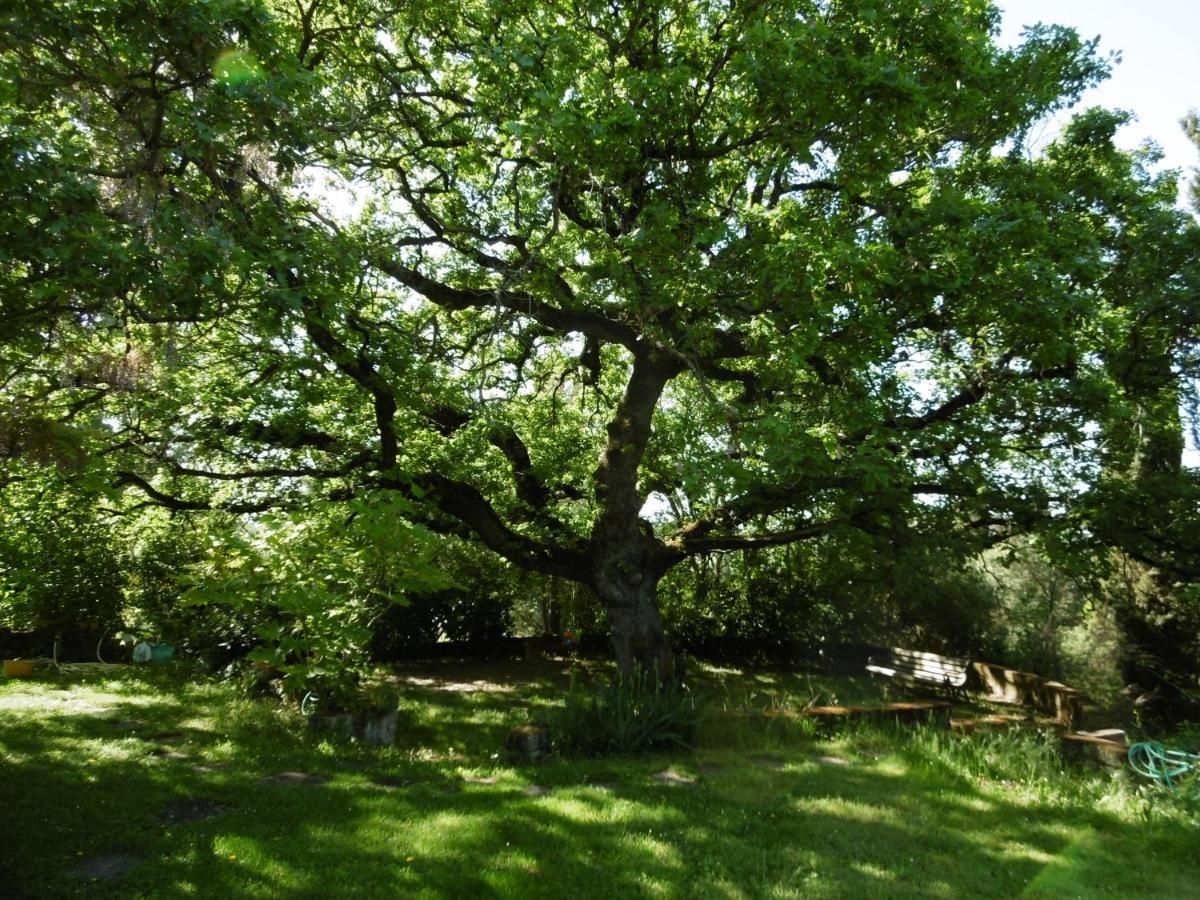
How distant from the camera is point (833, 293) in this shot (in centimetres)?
674

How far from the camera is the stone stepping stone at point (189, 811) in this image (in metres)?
4.75

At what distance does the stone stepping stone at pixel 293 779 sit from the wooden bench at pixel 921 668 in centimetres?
1120

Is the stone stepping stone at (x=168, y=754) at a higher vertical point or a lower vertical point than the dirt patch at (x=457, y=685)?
lower

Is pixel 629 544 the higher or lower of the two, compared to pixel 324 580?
higher

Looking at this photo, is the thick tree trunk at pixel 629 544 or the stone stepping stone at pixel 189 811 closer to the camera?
the stone stepping stone at pixel 189 811

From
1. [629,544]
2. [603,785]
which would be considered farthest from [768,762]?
[629,544]

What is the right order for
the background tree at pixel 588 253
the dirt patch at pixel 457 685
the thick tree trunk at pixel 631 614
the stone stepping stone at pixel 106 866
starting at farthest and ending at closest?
the dirt patch at pixel 457 685 → the thick tree trunk at pixel 631 614 → the background tree at pixel 588 253 → the stone stepping stone at pixel 106 866

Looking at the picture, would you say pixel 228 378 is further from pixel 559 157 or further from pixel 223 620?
pixel 559 157

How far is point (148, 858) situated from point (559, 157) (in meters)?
6.04

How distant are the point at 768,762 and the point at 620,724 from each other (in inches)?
58.1

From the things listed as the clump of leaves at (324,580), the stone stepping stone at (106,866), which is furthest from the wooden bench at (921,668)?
the stone stepping stone at (106,866)

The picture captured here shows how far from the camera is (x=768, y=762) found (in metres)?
7.15

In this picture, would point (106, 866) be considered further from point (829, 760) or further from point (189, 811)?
point (829, 760)

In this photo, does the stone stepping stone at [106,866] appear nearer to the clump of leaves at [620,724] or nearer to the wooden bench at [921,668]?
the clump of leaves at [620,724]
